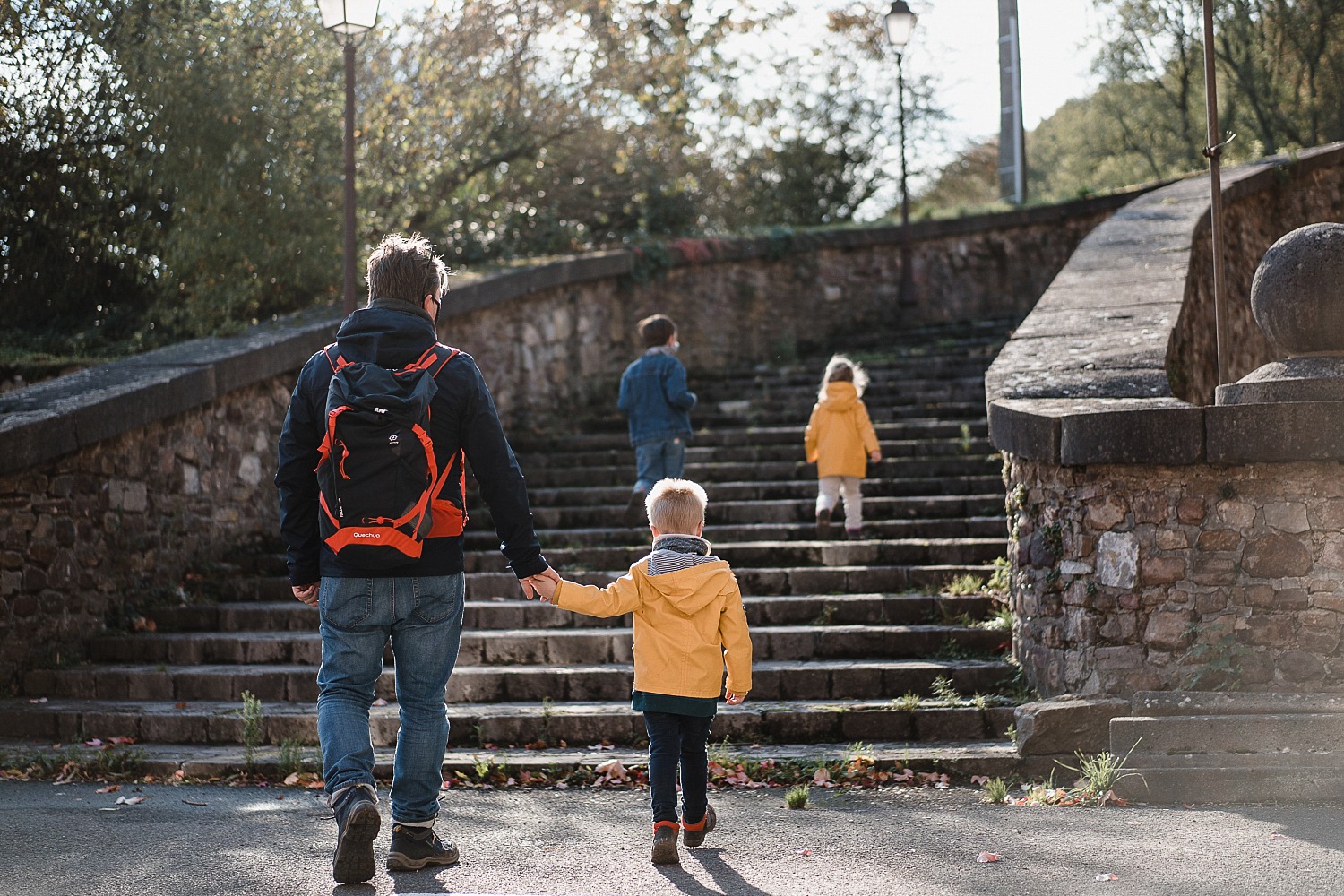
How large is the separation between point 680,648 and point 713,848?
2.17ft

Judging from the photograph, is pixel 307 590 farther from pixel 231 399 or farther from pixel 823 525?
pixel 231 399

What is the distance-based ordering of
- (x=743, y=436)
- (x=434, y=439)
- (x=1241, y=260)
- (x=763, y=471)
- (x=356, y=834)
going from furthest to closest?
1. (x=1241, y=260)
2. (x=743, y=436)
3. (x=763, y=471)
4. (x=434, y=439)
5. (x=356, y=834)

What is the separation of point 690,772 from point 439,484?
1.19 m

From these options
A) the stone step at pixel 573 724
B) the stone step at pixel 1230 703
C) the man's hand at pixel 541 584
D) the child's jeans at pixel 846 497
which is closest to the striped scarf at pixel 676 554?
the man's hand at pixel 541 584

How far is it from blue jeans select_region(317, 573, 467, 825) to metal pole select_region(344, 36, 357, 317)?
15.1ft

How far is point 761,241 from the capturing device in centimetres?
1396

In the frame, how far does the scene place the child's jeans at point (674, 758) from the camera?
4.10 meters

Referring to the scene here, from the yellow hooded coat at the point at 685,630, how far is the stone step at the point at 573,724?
1426 millimetres

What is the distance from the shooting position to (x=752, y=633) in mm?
6555

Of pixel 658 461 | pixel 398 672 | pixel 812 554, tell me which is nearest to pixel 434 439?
pixel 398 672

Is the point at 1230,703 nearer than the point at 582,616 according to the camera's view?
Yes

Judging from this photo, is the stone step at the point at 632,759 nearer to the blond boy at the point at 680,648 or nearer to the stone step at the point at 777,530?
the blond boy at the point at 680,648

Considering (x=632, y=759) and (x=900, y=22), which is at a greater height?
(x=900, y=22)

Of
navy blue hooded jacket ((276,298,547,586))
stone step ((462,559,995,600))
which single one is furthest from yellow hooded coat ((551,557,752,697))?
stone step ((462,559,995,600))
